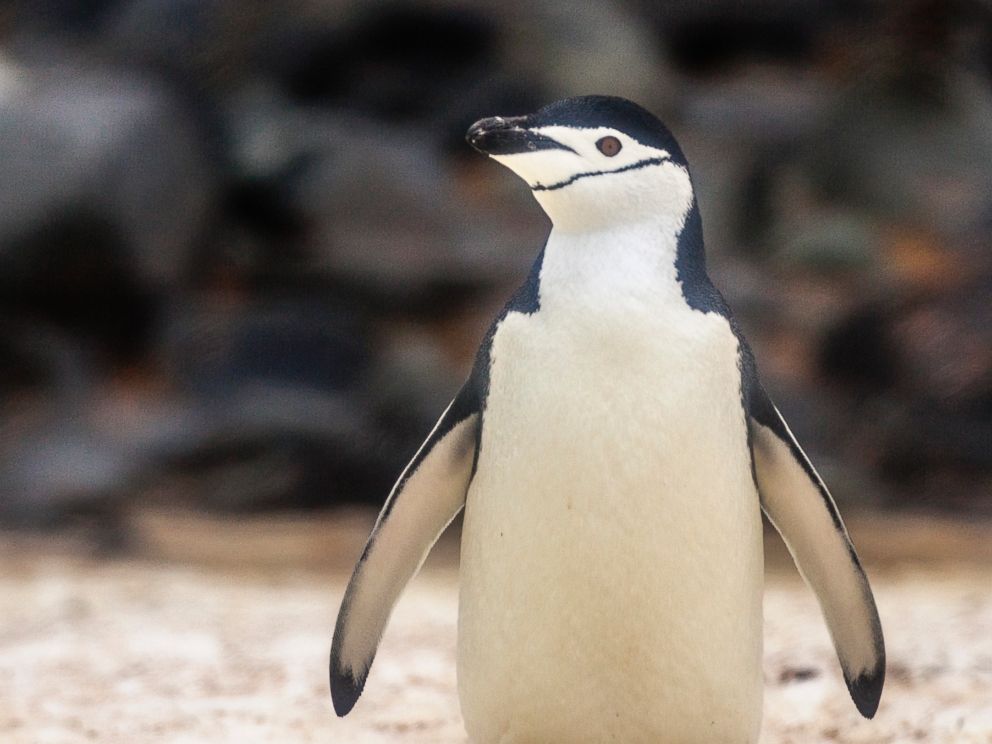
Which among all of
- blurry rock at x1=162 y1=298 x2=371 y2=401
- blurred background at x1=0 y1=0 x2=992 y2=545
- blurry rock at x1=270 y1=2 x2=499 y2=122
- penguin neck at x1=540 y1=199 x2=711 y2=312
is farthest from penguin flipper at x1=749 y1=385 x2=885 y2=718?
blurry rock at x1=270 y1=2 x2=499 y2=122

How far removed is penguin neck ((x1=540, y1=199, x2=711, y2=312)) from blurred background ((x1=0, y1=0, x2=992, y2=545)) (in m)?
3.10

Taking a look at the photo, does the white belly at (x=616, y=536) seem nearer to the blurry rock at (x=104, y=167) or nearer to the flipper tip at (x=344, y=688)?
the flipper tip at (x=344, y=688)

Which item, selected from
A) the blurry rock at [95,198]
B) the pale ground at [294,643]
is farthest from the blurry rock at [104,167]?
the pale ground at [294,643]

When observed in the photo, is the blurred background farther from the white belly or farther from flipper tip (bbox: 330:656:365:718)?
the white belly

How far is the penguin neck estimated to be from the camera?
4.60 ft

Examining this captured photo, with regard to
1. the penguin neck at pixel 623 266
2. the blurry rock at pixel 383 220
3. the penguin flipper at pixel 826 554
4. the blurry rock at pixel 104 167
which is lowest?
the blurry rock at pixel 383 220

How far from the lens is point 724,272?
514 centimetres

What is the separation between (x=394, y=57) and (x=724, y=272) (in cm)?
183

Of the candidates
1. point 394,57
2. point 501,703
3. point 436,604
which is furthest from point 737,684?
point 394,57

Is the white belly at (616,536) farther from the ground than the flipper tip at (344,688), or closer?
farther from the ground

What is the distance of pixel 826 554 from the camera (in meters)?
1.62

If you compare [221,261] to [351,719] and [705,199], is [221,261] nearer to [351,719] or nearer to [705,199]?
[705,199]

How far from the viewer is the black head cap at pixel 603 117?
1.44m

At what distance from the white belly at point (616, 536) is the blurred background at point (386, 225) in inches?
120
